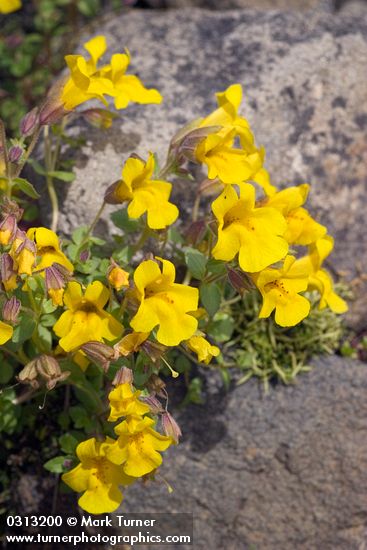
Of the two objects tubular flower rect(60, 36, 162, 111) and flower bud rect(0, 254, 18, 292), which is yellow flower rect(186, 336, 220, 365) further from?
tubular flower rect(60, 36, 162, 111)

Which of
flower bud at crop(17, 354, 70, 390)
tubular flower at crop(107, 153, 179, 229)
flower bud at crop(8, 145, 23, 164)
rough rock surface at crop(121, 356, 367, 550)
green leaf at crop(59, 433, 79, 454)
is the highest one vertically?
flower bud at crop(8, 145, 23, 164)

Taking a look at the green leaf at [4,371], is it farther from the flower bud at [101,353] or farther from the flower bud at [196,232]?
the flower bud at [196,232]

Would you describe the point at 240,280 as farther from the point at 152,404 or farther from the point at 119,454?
the point at 119,454

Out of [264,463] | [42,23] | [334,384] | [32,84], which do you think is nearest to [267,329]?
[334,384]

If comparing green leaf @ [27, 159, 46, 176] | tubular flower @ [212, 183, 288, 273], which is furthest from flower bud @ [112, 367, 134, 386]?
green leaf @ [27, 159, 46, 176]

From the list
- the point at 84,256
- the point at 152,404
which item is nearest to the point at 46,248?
the point at 84,256

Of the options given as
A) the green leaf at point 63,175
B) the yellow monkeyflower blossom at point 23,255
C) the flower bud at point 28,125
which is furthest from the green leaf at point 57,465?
the flower bud at point 28,125
